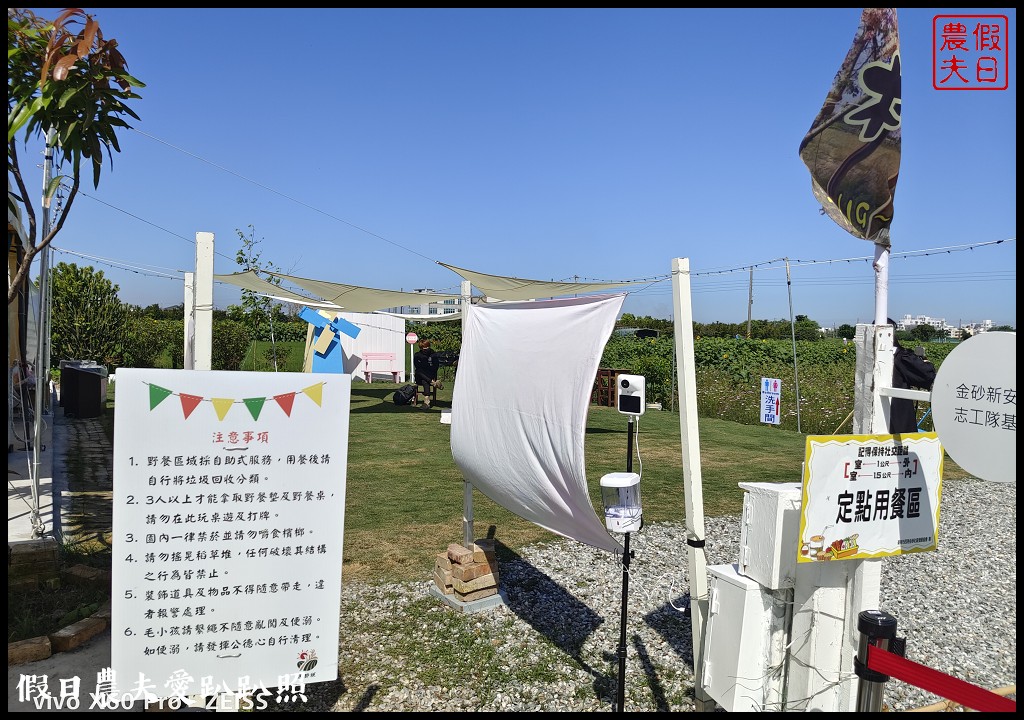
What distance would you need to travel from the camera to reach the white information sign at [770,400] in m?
13.1

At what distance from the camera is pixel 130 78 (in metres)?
3.72

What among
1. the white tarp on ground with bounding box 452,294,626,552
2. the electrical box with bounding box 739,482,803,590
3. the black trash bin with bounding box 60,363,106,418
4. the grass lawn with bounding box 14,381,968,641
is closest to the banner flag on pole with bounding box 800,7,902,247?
the white tarp on ground with bounding box 452,294,626,552

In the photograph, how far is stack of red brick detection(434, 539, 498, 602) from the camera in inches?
179

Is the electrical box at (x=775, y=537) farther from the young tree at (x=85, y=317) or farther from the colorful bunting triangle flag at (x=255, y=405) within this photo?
the young tree at (x=85, y=317)

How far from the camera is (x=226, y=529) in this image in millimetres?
2740

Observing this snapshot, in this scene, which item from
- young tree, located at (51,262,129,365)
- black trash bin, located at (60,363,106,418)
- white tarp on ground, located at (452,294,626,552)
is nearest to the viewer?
white tarp on ground, located at (452,294,626,552)

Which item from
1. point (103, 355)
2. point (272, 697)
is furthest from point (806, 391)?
point (103, 355)

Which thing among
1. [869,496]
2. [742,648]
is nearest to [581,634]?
A: [742,648]

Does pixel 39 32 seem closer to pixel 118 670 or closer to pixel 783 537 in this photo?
pixel 118 670

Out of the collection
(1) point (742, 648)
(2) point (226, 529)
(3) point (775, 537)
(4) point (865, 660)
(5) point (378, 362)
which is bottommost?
(1) point (742, 648)

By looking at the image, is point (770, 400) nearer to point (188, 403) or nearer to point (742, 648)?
point (742, 648)

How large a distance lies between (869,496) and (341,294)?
23.7 feet

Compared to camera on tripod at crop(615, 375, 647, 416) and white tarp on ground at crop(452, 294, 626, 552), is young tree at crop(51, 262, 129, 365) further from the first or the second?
camera on tripod at crop(615, 375, 647, 416)

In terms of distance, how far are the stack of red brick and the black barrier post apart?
252cm
